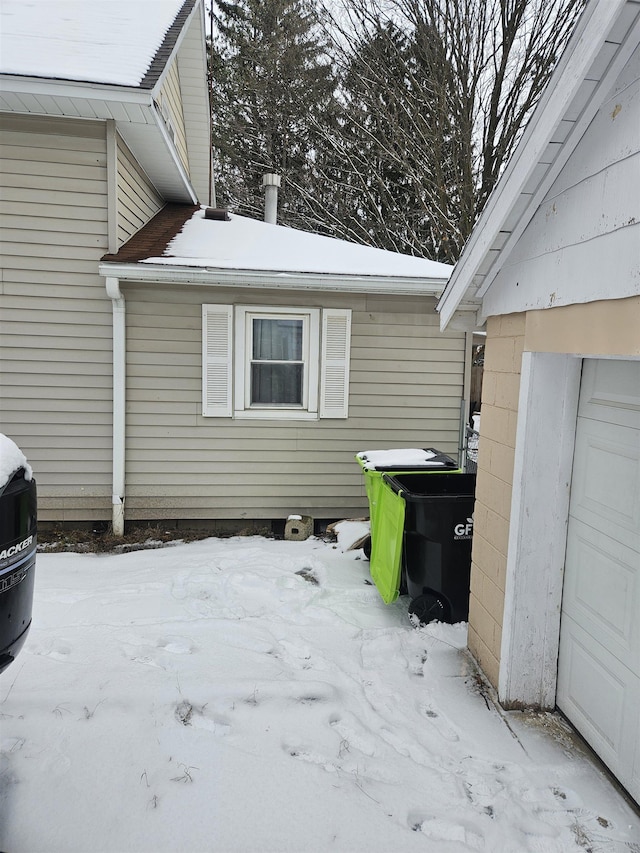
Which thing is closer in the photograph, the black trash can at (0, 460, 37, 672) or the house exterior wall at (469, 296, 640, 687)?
the black trash can at (0, 460, 37, 672)

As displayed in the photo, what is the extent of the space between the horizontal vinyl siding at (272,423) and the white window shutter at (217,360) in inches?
3.7

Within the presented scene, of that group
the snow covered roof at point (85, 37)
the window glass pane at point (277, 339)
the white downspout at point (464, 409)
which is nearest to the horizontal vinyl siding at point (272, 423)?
the white downspout at point (464, 409)

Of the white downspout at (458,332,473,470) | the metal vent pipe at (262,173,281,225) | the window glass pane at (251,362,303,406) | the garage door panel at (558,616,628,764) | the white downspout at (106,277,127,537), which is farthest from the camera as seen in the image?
the metal vent pipe at (262,173,281,225)

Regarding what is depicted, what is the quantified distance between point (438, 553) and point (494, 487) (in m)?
0.84

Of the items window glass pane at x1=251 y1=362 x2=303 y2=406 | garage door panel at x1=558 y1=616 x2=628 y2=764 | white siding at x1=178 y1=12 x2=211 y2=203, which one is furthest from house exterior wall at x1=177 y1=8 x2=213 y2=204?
garage door panel at x1=558 y1=616 x2=628 y2=764

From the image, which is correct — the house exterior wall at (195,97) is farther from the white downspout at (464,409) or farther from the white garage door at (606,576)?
the white garage door at (606,576)

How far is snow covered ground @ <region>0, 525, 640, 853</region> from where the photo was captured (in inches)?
87.4

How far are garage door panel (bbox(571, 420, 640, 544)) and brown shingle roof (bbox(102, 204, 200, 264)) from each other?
4723 mm

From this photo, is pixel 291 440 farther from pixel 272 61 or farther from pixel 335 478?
pixel 272 61

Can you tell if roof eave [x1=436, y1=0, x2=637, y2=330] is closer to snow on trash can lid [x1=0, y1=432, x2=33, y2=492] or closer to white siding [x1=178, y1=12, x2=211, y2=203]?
snow on trash can lid [x1=0, y1=432, x2=33, y2=492]

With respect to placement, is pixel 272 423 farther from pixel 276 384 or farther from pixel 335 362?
pixel 335 362

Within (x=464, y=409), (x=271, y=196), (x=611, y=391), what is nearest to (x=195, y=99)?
(x=271, y=196)

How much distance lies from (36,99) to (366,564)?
5.53 metres

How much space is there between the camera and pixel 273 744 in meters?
2.70
